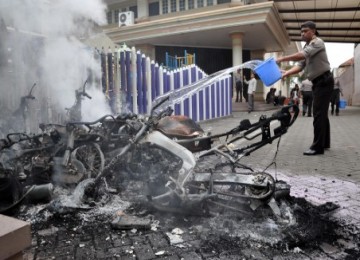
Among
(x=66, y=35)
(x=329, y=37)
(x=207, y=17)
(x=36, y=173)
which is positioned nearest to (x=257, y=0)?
(x=207, y=17)

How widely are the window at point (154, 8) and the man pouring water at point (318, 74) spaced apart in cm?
1992

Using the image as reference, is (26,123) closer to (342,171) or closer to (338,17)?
(342,171)

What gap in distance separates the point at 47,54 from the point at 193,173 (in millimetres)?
5199

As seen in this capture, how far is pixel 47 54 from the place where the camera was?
7180 millimetres

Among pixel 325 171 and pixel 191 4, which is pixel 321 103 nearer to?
pixel 325 171

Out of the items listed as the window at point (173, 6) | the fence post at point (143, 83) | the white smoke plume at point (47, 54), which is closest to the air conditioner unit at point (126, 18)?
the window at point (173, 6)

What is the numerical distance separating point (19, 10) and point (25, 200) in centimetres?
451

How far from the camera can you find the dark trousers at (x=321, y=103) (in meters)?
5.84

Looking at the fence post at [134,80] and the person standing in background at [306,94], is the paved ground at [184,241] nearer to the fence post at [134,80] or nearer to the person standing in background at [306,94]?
the fence post at [134,80]

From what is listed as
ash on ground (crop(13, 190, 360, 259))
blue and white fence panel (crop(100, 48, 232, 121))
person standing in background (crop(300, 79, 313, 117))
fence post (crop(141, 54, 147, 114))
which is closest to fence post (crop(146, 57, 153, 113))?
blue and white fence panel (crop(100, 48, 232, 121))

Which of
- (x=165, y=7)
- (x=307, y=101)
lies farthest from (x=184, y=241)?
(x=165, y=7)

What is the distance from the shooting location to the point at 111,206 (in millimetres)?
3621

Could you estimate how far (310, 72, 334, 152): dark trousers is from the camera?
230 inches

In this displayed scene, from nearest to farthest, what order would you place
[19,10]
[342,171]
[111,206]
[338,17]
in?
[111,206] → [342,171] → [19,10] → [338,17]
